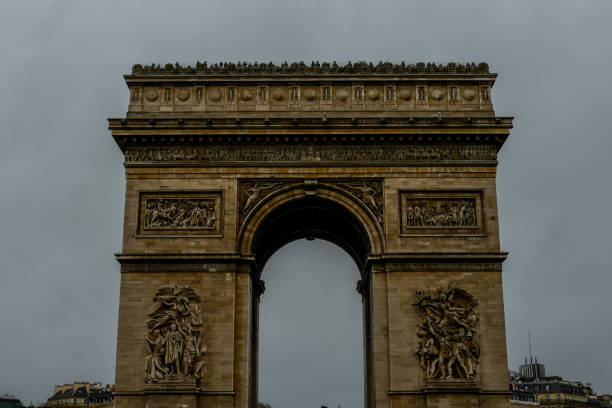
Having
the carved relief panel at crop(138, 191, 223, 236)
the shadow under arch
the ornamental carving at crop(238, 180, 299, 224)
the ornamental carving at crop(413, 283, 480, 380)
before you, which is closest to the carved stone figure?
the shadow under arch

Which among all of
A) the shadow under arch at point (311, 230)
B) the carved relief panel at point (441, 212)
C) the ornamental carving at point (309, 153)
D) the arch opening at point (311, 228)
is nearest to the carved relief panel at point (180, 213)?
the shadow under arch at point (311, 230)

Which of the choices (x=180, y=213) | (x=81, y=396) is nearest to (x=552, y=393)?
(x=81, y=396)

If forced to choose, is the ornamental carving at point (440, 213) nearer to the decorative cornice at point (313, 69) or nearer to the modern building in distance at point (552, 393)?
the decorative cornice at point (313, 69)

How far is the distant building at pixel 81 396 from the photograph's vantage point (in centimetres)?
7381

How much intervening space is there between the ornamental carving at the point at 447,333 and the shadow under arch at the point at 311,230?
240cm

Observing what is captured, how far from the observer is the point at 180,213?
30.6 metres

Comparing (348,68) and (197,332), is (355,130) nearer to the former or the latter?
(348,68)

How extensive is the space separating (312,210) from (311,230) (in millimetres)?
3104

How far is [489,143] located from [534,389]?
43.9m

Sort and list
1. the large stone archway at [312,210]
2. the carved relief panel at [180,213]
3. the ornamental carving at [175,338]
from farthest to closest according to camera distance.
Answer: the carved relief panel at [180,213]
the large stone archway at [312,210]
the ornamental carving at [175,338]

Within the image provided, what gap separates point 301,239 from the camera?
1446 inches

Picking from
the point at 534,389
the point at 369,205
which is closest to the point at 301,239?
the point at 369,205

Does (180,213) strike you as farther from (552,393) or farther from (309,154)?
(552,393)

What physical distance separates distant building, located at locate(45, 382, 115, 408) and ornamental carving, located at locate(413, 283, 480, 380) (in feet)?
155
